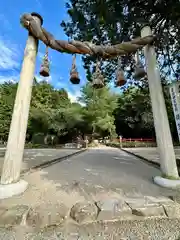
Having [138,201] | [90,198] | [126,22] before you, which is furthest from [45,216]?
[126,22]

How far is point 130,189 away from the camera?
10.5 feet

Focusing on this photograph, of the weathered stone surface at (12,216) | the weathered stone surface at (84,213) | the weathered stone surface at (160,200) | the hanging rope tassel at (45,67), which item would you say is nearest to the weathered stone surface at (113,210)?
the weathered stone surface at (84,213)

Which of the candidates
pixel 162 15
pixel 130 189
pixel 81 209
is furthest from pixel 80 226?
pixel 162 15

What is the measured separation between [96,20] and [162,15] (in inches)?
65.9

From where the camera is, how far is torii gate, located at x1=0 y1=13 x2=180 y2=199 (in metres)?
3.20

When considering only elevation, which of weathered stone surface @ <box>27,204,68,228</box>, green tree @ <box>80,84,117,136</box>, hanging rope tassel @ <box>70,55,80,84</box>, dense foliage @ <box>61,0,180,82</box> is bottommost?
weathered stone surface @ <box>27,204,68,228</box>

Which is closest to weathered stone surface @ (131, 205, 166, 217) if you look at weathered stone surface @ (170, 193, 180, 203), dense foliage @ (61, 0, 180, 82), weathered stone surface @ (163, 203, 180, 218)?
weathered stone surface @ (163, 203, 180, 218)

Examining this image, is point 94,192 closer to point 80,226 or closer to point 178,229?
point 80,226

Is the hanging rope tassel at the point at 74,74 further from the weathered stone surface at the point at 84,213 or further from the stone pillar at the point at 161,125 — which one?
the weathered stone surface at the point at 84,213

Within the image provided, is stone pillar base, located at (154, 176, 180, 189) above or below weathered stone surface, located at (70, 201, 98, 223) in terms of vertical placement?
above

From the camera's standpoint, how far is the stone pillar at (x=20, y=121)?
3.14m

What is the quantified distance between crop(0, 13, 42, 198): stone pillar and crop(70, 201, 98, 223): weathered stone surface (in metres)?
1.23

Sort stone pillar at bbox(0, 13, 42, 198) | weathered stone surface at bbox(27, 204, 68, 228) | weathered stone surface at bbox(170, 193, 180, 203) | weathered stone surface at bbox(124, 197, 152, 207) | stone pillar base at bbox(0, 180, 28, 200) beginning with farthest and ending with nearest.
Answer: stone pillar at bbox(0, 13, 42, 198)
stone pillar base at bbox(0, 180, 28, 200)
weathered stone surface at bbox(170, 193, 180, 203)
weathered stone surface at bbox(124, 197, 152, 207)
weathered stone surface at bbox(27, 204, 68, 228)

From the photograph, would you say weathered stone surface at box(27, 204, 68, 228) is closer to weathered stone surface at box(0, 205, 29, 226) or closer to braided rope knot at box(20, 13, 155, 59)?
weathered stone surface at box(0, 205, 29, 226)
